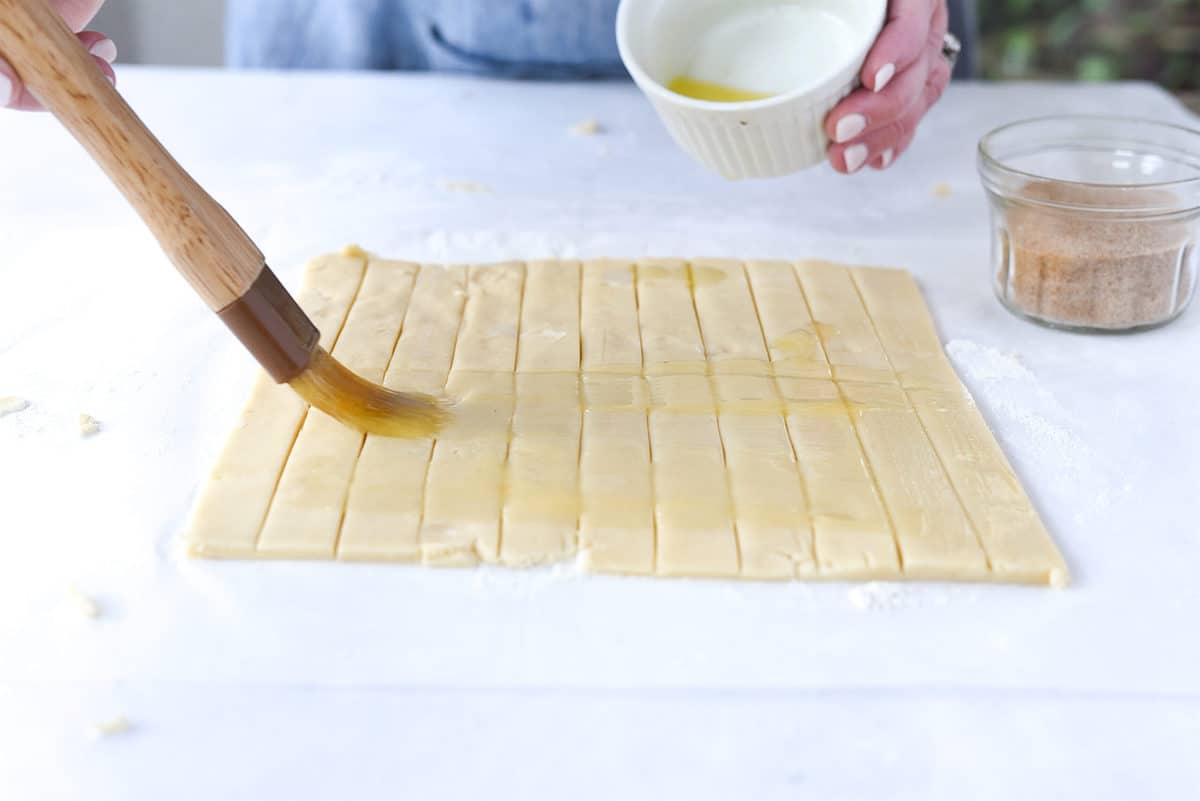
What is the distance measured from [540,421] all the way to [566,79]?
3.93ft

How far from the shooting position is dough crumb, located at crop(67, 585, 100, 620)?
112 centimetres

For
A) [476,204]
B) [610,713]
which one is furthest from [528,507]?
[476,204]

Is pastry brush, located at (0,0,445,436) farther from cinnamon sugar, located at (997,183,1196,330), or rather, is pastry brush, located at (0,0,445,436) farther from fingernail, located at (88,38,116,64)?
cinnamon sugar, located at (997,183,1196,330)

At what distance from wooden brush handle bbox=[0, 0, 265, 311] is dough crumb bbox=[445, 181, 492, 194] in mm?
822

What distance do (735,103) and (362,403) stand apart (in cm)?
54

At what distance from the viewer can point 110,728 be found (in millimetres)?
997

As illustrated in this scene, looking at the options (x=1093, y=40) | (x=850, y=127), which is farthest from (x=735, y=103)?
(x=1093, y=40)

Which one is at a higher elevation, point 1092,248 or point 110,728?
point 110,728

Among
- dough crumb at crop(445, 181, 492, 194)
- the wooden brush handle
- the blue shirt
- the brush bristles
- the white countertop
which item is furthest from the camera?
the blue shirt

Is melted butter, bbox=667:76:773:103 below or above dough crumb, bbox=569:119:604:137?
above

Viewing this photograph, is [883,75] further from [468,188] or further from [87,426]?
[87,426]

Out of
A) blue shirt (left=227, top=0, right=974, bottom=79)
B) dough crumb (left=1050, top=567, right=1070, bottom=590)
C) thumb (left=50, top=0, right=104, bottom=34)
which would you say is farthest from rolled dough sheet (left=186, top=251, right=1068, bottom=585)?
blue shirt (left=227, top=0, right=974, bottom=79)

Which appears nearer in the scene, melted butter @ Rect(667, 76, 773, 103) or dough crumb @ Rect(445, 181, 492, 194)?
melted butter @ Rect(667, 76, 773, 103)

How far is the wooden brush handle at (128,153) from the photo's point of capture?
110cm
